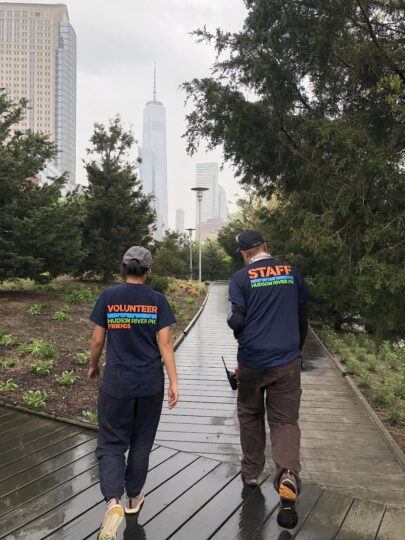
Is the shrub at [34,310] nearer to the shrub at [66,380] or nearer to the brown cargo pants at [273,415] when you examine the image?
the shrub at [66,380]

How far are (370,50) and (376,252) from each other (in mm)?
1907

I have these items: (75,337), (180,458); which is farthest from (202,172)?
(180,458)

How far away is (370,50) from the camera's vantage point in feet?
14.4

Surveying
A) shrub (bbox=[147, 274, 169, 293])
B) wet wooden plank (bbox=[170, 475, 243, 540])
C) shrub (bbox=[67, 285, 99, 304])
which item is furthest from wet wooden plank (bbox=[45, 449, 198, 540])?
shrub (bbox=[147, 274, 169, 293])

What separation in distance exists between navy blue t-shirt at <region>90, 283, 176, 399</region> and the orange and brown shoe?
988mm

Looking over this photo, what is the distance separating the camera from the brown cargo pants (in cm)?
308

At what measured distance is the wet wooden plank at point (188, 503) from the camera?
9.39 feet

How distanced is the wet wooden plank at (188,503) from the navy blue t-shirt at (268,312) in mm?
969

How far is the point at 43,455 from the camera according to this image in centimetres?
391

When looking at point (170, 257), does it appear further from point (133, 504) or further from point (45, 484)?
point (133, 504)

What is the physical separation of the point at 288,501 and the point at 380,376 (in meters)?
6.46

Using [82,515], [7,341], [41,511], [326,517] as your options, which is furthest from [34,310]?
[326,517]

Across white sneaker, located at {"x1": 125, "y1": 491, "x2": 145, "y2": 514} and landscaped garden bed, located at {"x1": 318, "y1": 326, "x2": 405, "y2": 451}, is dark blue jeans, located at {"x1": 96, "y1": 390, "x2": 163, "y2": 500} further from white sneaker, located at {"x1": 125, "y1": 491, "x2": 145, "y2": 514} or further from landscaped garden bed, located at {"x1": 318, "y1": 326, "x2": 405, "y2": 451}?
landscaped garden bed, located at {"x1": 318, "y1": 326, "x2": 405, "y2": 451}

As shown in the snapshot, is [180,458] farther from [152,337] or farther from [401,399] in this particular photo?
[401,399]
